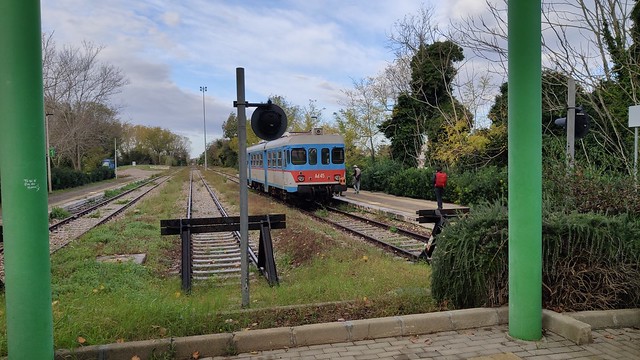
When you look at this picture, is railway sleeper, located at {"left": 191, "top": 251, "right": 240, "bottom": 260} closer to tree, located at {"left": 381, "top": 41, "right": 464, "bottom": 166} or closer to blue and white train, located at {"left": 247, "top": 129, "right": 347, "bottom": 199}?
blue and white train, located at {"left": 247, "top": 129, "right": 347, "bottom": 199}

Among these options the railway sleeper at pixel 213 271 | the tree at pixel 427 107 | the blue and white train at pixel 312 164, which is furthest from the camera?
the tree at pixel 427 107

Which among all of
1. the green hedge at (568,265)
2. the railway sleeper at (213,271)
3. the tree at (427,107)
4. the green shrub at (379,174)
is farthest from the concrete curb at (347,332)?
the green shrub at (379,174)

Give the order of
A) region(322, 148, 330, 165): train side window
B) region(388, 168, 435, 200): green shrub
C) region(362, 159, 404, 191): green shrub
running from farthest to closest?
region(362, 159, 404, 191): green shrub
region(388, 168, 435, 200): green shrub
region(322, 148, 330, 165): train side window

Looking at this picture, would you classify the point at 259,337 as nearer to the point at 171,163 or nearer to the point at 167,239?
the point at 167,239

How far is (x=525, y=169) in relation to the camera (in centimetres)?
445

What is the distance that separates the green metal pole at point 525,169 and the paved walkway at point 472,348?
21cm

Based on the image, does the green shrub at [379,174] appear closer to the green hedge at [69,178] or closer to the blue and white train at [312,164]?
the blue and white train at [312,164]

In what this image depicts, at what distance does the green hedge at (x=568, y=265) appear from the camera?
488 centimetres

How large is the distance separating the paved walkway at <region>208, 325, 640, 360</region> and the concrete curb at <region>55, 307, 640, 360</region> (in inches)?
2.8

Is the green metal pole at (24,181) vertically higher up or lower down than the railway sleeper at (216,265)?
higher up

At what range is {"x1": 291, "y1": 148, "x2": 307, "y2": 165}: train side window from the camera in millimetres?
19703

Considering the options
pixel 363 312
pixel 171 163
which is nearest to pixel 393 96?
pixel 363 312

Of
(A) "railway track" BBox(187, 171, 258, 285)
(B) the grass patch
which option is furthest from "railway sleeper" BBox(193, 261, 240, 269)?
(B) the grass patch

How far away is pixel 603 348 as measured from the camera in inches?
163
